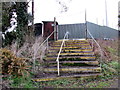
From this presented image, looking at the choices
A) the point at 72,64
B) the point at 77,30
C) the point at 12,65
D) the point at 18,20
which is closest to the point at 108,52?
the point at 72,64

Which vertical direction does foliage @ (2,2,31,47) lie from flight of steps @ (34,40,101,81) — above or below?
above

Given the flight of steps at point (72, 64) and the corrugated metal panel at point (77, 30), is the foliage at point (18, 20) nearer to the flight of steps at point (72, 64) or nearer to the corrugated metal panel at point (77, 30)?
the flight of steps at point (72, 64)

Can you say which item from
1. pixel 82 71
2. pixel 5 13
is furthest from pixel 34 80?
pixel 5 13

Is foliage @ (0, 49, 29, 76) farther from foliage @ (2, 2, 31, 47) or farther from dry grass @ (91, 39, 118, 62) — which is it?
dry grass @ (91, 39, 118, 62)

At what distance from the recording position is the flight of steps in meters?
4.09

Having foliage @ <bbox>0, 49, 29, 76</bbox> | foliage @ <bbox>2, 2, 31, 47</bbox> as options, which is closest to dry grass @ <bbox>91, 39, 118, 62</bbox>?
foliage @ <bbox>0, 49, 29, 76</bbox>

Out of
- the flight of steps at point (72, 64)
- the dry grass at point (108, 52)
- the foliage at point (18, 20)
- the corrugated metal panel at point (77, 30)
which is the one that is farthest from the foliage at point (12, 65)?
the corrugated metal panel at point (77, 30)

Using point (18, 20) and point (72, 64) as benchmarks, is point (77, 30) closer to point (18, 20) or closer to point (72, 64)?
point (18, 20)

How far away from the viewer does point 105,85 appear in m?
3.43

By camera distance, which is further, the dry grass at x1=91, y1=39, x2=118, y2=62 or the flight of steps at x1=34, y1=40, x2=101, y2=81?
the dry grass at x1=91, y1=39, x2=118, y2=62

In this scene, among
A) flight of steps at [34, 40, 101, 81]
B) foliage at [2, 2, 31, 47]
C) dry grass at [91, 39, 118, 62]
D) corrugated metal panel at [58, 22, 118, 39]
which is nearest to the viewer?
flight of steps at [34, 40, 101, 81]

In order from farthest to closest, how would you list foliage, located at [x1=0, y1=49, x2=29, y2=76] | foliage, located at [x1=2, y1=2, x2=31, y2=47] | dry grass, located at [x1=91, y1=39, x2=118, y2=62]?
1. foliage, located at [x1=2, y1=2, x2=31, y2=47]
2. dry grass, located at [x1=91, y1=39, x2=118, y2=62]
3. foliage, located at [x1=0, y1=49, x2=29, y2=76]

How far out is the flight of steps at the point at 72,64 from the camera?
409 cm

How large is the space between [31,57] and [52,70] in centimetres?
117
